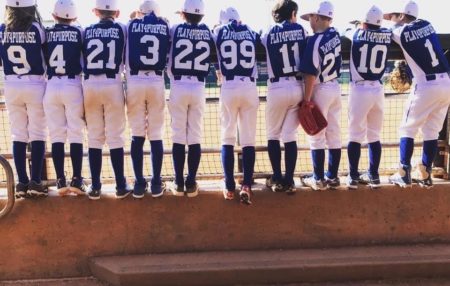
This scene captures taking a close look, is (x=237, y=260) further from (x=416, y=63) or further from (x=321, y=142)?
(x=416, y=63)

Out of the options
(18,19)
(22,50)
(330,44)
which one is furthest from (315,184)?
(18,19)

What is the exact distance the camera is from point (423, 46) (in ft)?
15.5

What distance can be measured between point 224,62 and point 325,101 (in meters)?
1.01

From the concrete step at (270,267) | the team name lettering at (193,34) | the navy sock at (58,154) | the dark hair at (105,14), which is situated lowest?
the concrete step at (270,267)

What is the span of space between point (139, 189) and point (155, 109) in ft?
2.50

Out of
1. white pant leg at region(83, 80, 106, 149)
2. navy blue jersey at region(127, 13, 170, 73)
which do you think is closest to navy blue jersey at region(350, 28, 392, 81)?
navy blue jersey at region(127, 13, 170, 73)

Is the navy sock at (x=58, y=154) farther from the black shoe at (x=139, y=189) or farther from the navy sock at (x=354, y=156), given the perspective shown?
the navy sock at (x=354, y=156)

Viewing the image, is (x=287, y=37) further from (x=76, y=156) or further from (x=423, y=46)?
(x=76, y=156)

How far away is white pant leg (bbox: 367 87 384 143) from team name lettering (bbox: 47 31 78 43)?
2805mm

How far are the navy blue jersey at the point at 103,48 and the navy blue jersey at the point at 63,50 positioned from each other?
0.08 metres

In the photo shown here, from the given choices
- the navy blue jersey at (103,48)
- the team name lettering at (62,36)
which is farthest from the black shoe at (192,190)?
the team name lettering at (62,36)

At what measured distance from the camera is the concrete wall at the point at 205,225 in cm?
479

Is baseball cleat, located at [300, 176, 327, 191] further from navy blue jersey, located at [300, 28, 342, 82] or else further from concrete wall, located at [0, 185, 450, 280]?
navy blue jersey, located at [300, 28, 342, 82]

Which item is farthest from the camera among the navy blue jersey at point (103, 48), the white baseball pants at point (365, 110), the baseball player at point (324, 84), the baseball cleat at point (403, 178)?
the baseball cleat at point (403, 178)
